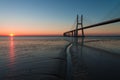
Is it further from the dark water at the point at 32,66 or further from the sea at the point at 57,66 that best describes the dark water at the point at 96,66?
the dark water at the point at 32,66

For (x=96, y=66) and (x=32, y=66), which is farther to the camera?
(x=32, y=66)

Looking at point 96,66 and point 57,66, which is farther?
point 57,66

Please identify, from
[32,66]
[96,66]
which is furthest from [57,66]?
[96,66]

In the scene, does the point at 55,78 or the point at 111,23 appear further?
the point at 111,23

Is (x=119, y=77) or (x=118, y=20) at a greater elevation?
(x=118, y=20)

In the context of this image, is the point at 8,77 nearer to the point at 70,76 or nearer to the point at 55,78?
the point at 55,78

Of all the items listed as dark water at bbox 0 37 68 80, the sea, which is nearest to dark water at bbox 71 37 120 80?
the sea

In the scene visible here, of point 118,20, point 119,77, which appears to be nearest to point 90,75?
point 119,77

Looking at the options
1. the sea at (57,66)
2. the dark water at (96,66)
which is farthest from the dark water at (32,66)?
the dark water at (96,66)

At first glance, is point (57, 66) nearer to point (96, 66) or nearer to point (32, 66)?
point (32, 66)

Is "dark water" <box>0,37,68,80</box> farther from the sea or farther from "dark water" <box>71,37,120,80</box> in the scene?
"dark water" <box>71,37,120,80</box>

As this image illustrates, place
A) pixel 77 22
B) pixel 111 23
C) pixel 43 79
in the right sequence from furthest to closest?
1. pixel 77 22
2. pixel 111 23
3. pixel 43 79
